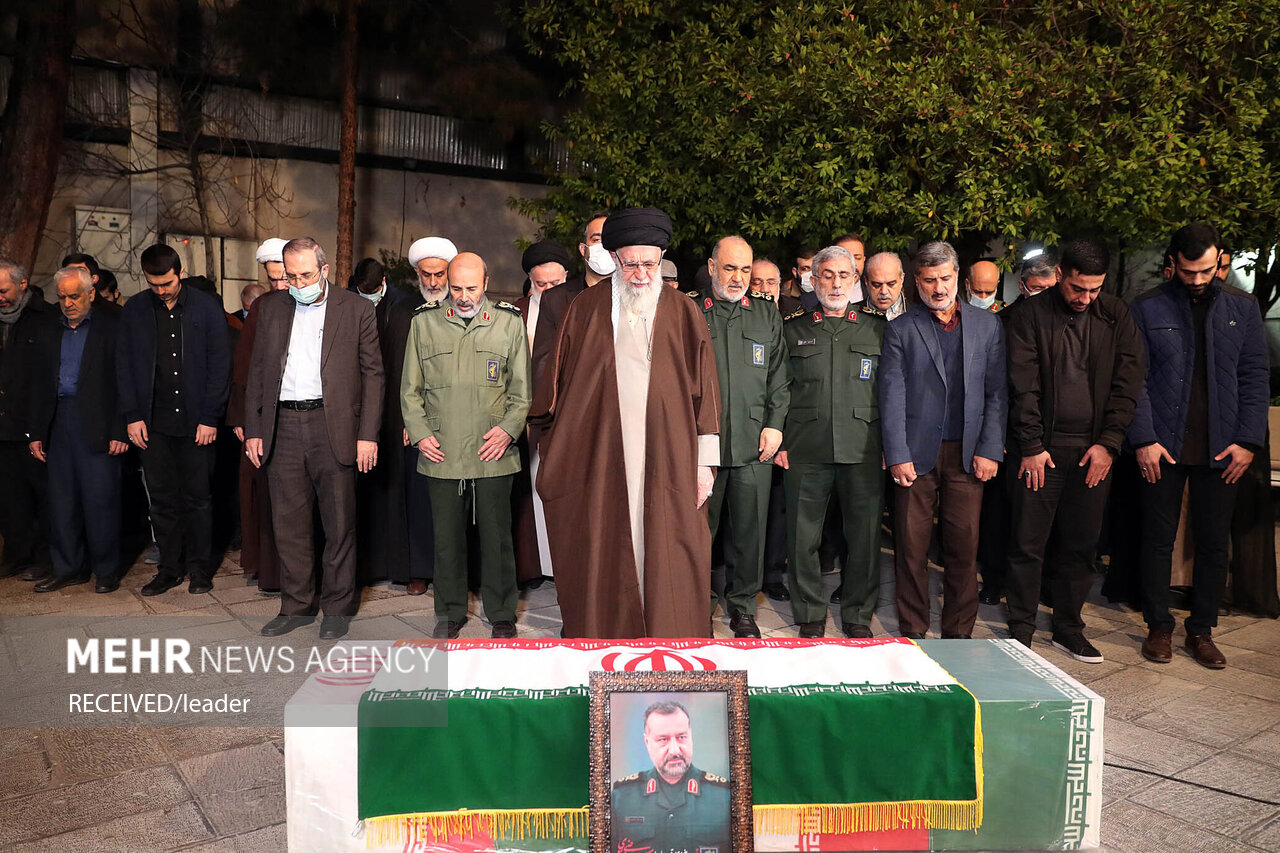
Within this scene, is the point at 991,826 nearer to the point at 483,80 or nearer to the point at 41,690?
the point at 41,690

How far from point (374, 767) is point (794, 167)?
666 centimetres

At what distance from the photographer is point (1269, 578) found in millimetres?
5363

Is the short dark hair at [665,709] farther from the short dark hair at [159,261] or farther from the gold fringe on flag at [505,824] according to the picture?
the short dark hair at [159,261]

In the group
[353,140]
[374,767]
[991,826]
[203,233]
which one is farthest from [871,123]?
[203,233]

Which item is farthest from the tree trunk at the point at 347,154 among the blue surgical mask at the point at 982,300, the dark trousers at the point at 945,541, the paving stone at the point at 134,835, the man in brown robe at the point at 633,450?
the paving stone at the point at 134,835

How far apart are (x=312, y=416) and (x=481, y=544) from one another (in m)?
1.08

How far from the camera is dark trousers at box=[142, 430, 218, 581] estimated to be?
570 cm

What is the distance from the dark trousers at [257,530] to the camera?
5414 millimetres

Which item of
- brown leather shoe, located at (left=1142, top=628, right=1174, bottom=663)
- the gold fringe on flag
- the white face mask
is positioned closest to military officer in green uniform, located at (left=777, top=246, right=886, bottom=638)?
the white face mask

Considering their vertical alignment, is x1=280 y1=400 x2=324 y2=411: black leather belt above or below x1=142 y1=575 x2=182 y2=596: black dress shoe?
above

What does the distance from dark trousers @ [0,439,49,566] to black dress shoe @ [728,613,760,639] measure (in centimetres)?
445

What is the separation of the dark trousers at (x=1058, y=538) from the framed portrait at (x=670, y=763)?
258 centimetres

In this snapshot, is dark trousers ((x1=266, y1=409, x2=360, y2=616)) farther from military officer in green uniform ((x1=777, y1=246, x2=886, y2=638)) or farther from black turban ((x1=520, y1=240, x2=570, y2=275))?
military officer in green uniform ((x1=777, y1=246, x2=886, y2=638))

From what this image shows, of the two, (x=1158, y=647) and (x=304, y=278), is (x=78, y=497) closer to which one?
(x=304, y=278)
